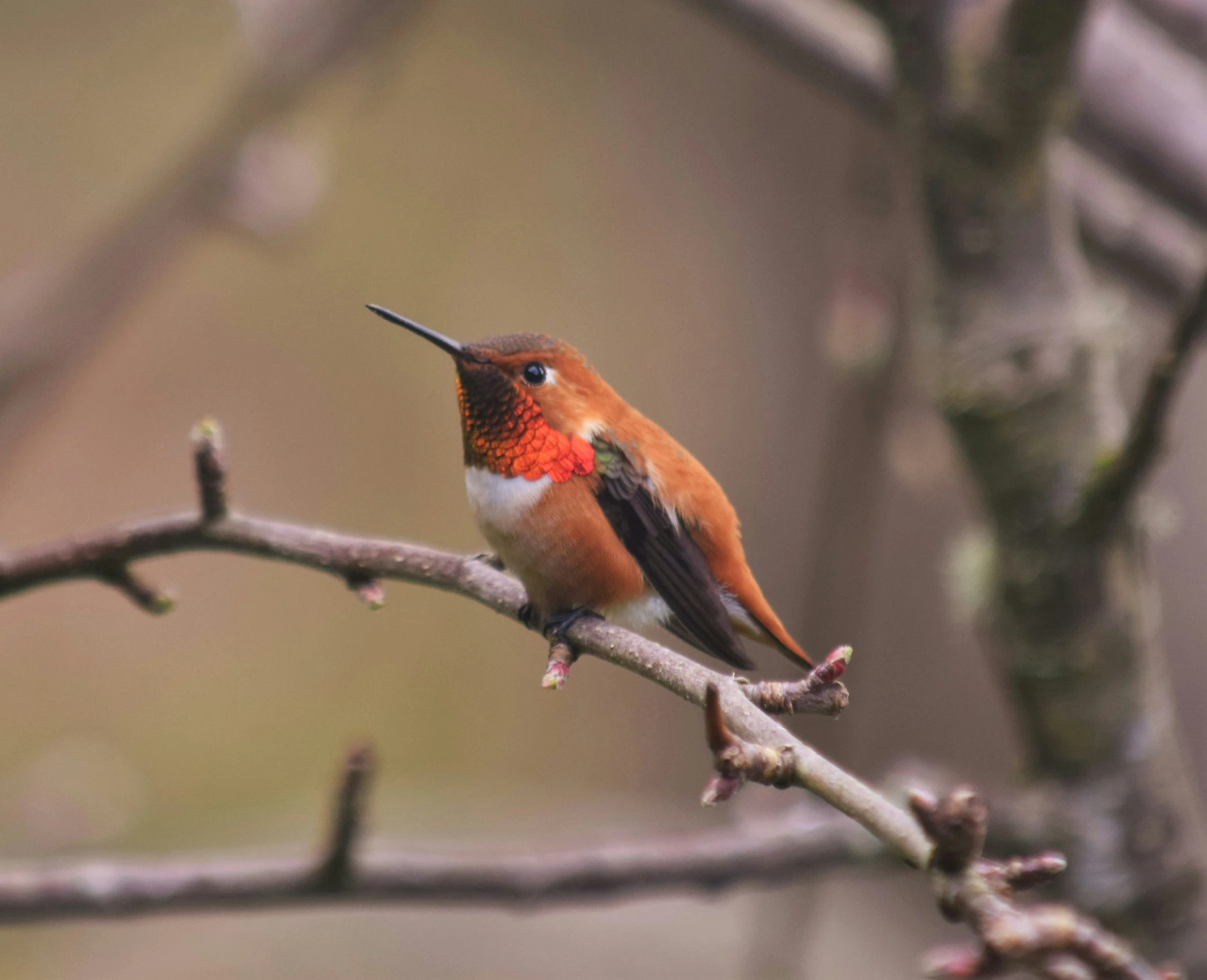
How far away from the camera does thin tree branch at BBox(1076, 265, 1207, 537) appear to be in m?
0.86

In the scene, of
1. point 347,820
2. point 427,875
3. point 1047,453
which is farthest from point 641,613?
point 1047,453

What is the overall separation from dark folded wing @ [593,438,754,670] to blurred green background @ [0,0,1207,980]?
2522 mm

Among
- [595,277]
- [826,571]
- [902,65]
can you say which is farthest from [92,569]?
[595,277]

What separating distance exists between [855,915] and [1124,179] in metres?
2.24

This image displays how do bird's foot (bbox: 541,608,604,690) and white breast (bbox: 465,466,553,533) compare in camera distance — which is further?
white breast (bbox: 465,466,553,533)

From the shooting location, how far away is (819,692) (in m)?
0.55

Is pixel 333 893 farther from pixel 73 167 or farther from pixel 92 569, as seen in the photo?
pixel 73 167

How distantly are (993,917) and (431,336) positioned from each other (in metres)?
0.43

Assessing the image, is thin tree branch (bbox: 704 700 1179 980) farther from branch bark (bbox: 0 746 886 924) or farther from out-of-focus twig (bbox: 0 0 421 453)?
out-of-focus twig (bbox: 0 0 421 453)

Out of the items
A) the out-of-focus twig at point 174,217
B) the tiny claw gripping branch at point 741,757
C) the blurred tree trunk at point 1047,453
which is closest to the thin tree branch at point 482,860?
the tiny claw gripping branch at point 741,757

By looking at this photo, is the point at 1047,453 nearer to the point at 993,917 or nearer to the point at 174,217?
the point at 993,917

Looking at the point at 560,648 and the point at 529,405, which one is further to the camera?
the point at 529,405

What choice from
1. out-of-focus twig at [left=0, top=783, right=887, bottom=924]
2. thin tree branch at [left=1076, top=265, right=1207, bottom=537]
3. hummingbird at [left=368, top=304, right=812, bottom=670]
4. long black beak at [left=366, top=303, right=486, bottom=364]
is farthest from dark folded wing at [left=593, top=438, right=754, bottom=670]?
out-of-focus twig at [left=0, top=783, right=887, bottom=924]

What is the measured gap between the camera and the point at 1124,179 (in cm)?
206
